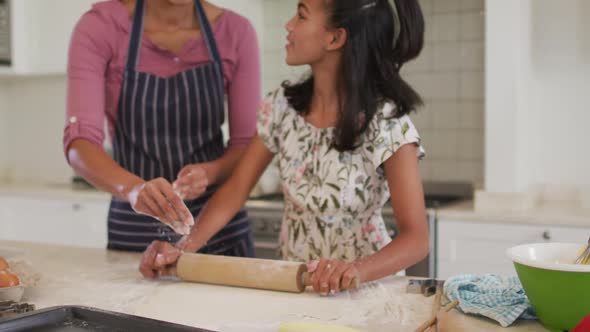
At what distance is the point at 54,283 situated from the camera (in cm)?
135

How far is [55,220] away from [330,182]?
6.75ft

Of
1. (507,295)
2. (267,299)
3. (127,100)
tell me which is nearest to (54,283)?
(267,299)

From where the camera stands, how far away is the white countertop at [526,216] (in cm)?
237

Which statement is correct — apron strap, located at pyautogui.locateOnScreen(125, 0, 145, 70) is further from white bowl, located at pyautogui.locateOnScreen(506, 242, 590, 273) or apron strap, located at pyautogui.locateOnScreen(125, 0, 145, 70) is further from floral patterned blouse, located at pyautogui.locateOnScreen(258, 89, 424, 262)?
white bowl, located at pyautogui.locateOnScreen(506, 242, 590, 273)

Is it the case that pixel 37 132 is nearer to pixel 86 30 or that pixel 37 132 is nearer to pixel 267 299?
pixel 86 30

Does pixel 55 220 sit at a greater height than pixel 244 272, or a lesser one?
lesser

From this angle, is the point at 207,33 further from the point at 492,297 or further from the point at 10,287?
the point at 492,297

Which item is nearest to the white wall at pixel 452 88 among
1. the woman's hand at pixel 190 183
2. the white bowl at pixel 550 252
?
the woman's hand at pixel 190 183

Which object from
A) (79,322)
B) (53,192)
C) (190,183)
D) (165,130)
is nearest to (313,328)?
(79,322)

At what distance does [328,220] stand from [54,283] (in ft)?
1.90

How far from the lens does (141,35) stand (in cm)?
173

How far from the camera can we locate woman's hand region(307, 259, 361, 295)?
4.00ft

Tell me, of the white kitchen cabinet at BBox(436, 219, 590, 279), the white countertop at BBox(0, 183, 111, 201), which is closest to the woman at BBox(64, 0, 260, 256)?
the white kitchen cabinet at BBox(436, 219, 590, 279)

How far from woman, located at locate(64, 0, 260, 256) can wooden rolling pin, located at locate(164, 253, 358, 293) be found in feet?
1.17
